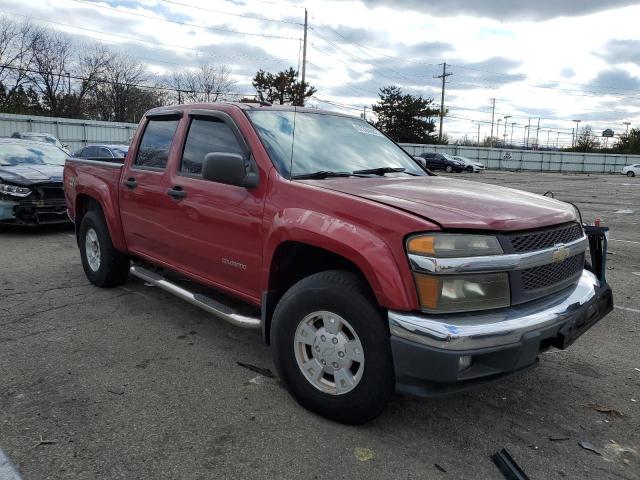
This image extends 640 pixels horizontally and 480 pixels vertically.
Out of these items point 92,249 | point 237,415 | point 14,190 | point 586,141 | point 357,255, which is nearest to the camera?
point 357,255

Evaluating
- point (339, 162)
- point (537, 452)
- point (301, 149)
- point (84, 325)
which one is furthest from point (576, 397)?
point (84, 325)

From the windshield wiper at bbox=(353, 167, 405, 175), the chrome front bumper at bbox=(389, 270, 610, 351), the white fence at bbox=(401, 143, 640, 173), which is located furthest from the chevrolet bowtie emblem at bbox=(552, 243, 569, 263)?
the white fence at bbox=(401, 143, 640, 173)

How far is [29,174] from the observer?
884 cm

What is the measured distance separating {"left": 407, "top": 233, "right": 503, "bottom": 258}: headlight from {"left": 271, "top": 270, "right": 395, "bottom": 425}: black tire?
0.42 metres

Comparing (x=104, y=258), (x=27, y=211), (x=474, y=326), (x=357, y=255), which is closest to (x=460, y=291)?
(x=474, y=326)

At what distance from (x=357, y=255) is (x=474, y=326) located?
676mm

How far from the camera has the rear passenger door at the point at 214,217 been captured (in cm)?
345

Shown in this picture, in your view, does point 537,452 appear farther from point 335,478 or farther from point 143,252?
point 143,252

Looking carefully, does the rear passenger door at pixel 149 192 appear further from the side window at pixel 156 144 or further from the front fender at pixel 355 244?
the front fender at pixel 355 244

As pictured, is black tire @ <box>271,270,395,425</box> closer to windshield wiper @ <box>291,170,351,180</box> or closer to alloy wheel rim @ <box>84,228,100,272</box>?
windshield wiper @ <box>291,170,351,180</box>

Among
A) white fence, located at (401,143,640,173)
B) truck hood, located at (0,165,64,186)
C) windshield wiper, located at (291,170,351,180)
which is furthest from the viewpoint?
white fence, located at (401,143,640,173)

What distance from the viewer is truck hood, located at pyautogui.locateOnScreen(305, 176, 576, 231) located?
2.62 meters

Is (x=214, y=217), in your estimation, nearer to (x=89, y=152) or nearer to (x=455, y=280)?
(x=455, y=280)

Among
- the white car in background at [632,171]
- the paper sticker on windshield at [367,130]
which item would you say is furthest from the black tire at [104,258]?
the white car in background at [632,171]
